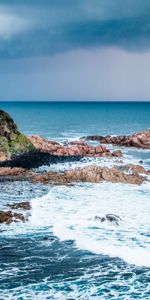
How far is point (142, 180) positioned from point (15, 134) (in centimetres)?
2299

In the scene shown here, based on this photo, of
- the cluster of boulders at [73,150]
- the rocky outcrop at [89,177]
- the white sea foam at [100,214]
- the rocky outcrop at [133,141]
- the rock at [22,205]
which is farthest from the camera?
the rocky outcrop at [133,141]

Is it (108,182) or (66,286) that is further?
(108,182)

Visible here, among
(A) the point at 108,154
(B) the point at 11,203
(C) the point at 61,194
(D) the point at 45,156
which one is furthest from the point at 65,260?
(A) the point at 108,154

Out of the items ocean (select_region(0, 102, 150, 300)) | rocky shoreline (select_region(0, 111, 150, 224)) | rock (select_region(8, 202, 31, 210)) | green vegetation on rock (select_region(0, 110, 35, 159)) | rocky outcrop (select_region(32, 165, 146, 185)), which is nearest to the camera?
ocean (select_region(0, 102, 150, 300))

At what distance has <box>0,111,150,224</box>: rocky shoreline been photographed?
5047 cm

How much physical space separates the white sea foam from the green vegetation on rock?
17409 mm

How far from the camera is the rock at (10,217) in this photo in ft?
113

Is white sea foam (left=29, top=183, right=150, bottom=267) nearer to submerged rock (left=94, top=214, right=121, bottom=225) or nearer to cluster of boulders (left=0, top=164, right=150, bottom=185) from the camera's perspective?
submerged rock (left=94, top=214, right=121, bottom=225)

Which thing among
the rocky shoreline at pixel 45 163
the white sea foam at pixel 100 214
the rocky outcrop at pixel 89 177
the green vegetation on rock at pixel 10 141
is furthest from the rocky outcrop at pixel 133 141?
the white sea foam at pixel 100 214

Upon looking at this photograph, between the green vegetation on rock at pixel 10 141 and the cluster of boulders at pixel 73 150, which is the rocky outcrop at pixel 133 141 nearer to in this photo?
the cluster of boulders at pixel 73 150

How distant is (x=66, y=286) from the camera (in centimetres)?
2389

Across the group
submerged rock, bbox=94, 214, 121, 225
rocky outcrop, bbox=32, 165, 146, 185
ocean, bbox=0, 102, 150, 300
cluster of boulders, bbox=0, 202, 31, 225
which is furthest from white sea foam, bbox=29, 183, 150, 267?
rocky outcrop, bbox=32, 165, 146, 185

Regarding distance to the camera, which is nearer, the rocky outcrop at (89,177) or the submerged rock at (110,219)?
the submerged rock at (110,219)

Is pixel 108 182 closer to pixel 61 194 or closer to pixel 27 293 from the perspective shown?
pixel 61 194
